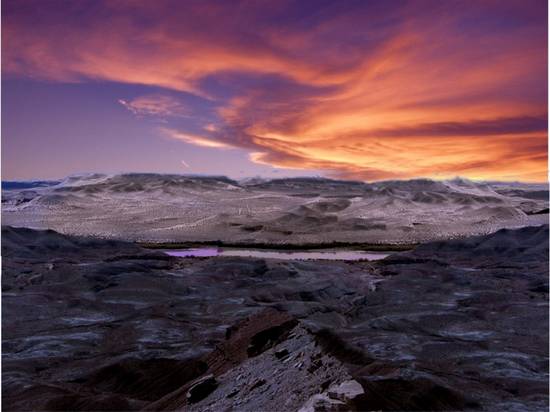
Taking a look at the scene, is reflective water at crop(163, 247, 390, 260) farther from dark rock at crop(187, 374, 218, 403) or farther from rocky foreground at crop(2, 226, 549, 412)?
dark rock at crop(187, 374, 218, 403)

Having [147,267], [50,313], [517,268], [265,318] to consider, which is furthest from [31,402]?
[517,268]

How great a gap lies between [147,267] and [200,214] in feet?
99.7

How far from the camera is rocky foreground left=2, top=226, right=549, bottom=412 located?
6578 mm

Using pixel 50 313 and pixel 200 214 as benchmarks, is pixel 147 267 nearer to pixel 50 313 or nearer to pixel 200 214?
pixel 50 313

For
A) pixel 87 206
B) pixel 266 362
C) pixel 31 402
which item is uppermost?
pixel 87 206

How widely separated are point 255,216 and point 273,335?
142ft

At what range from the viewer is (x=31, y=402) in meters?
8.73

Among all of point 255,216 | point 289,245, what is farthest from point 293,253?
point 255,216

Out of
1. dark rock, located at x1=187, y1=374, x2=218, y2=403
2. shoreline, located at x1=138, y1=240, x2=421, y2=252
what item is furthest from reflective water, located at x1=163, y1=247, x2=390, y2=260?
dark rock, located at x1=187, y1=374, x2=218, y2=403

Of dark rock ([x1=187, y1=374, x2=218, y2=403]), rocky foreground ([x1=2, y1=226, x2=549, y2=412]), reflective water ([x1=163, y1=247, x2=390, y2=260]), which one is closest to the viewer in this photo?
dark rock ([x1=187, y1=374, x2=218, y2=403])

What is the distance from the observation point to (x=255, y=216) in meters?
50.8

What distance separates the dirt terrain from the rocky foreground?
46.1 ft

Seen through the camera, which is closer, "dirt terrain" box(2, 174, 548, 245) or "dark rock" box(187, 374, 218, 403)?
"dark rock" box(187, 374, 218, 403)

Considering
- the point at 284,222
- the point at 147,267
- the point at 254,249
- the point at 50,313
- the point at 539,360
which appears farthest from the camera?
the point at 284,222
